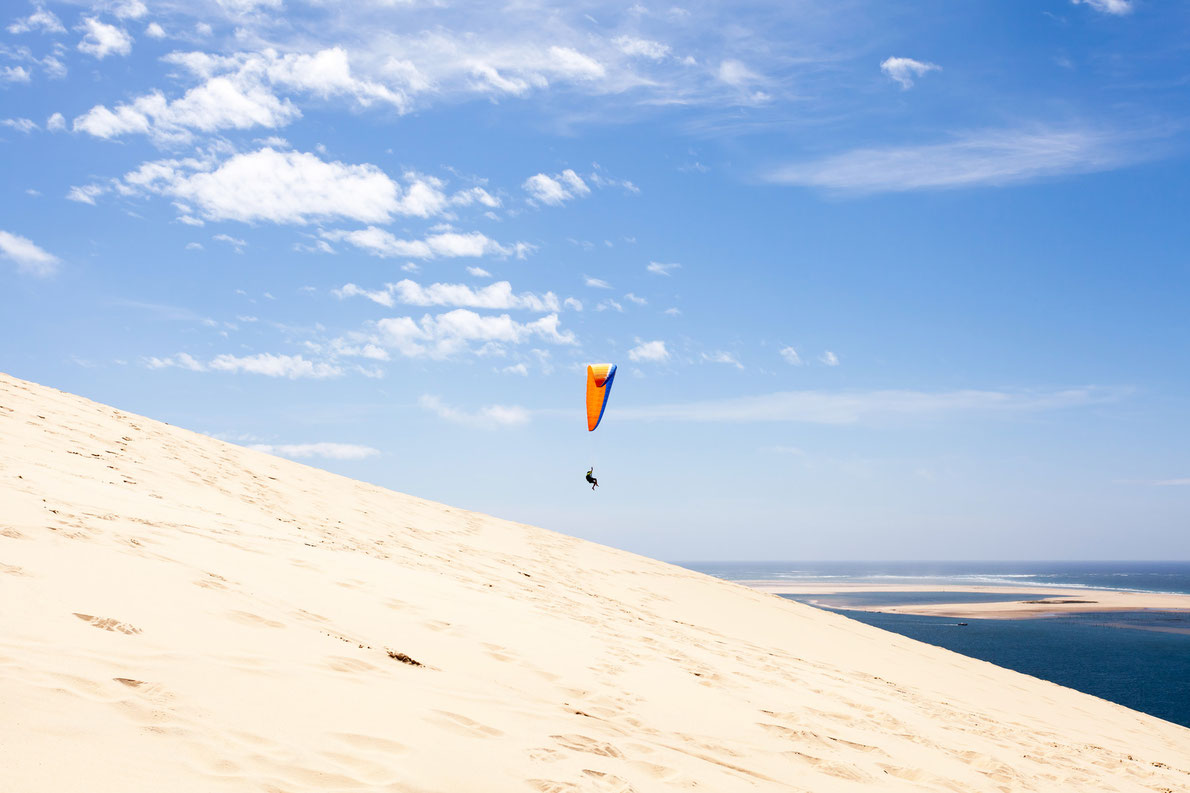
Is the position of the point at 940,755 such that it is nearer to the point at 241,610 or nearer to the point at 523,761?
the point at 523,761

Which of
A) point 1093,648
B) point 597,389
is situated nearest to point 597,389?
point 597,389

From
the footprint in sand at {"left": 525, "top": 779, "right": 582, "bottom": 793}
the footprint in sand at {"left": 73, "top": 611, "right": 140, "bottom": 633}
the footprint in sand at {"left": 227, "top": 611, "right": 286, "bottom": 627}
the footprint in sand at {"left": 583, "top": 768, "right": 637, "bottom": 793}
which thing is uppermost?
the footprint in sand at {"left": 73, "top": 611, "right": 140, "bottom": 633}

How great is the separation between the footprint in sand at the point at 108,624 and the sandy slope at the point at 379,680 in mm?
18

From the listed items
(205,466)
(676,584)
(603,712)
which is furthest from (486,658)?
(676,584)

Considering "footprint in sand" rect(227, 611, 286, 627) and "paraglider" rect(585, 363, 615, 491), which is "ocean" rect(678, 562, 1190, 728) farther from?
"footprint in sand" rect(227, 611, 286, 627)

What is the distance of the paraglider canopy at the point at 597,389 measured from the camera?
1952 centimetres

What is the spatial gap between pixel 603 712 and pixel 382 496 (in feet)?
43.3

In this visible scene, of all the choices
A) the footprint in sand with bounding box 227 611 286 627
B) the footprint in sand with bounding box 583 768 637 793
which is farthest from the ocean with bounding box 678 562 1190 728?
the footprint in sand with bounding box 227 611 286 627

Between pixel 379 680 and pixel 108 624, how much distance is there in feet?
4.83

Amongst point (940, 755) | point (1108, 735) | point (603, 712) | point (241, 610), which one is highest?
point (241, 610)

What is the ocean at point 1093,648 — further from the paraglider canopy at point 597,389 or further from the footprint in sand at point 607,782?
the footprint in sand at point 607,782

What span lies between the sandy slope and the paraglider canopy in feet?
24.8

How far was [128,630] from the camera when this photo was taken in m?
3.99

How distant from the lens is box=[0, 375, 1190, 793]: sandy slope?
3.14 meters
